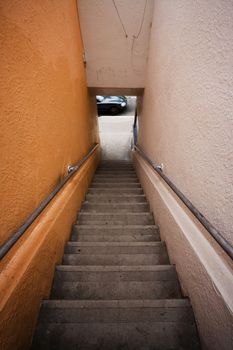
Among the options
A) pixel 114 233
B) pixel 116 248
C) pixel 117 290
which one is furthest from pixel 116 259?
pixel 114 233

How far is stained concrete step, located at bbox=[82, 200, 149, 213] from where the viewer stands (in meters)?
2.34

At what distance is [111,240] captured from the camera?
1.74 metres

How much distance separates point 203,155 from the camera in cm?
100

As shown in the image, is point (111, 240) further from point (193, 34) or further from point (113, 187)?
point (193, 34)

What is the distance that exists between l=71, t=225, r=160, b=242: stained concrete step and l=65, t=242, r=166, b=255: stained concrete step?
154 millimetres

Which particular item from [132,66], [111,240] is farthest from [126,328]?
[132,66]

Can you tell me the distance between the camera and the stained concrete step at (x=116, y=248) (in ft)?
5.11

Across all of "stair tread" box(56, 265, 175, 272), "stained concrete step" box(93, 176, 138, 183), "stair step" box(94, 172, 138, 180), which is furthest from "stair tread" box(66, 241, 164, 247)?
"stair step" box(94, 172, 138, 180)

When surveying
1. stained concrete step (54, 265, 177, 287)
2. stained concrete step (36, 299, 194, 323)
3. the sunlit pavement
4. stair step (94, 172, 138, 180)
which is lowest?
stained concrete step (36, 299, 194, 323)

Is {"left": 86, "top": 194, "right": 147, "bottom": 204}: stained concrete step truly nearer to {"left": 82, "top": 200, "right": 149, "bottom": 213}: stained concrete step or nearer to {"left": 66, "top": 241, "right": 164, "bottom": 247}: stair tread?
{"left": 82, "top": 200, "right": 149, "bottom": 213}: stained concrete step

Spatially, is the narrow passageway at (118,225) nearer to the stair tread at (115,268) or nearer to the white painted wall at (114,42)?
the stair tread at (115,268)

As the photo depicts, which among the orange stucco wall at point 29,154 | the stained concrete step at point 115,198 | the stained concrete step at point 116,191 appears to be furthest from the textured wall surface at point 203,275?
the stained concrete step at point 116,191

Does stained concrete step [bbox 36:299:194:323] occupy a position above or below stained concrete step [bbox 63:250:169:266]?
below

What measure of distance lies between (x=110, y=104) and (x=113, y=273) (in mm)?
9184
